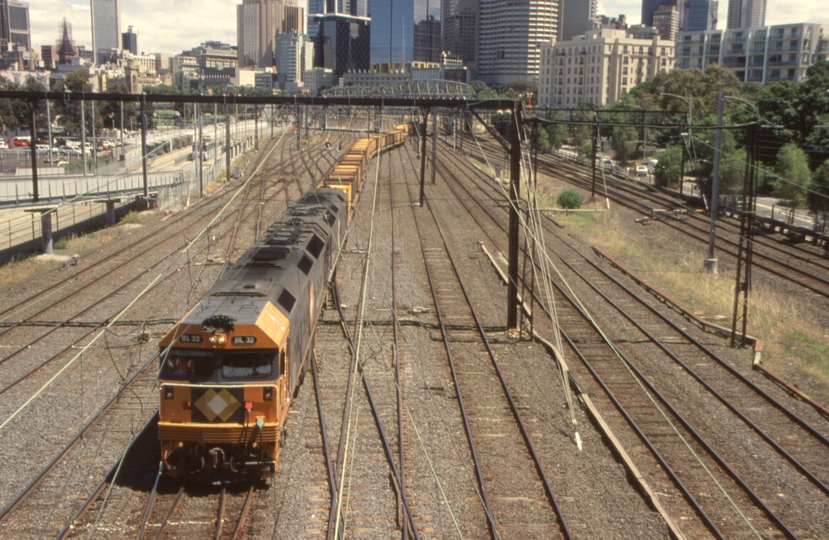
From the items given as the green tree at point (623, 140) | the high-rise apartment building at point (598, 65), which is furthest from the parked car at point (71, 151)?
the high-rise apartment building at point (598, 65)

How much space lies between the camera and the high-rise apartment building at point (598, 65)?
481 feet

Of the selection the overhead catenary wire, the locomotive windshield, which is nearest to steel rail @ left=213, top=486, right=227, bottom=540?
the locomotive windshield

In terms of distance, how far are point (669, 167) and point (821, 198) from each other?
16.7 meters

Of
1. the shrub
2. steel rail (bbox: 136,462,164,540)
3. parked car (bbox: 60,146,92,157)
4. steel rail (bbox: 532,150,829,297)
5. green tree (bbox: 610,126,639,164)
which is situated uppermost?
green tree (bbox: 610,126,639,164)

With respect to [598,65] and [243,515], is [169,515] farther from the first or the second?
[598,65]

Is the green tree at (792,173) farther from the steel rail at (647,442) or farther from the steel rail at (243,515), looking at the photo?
the steel rail at (243,515)

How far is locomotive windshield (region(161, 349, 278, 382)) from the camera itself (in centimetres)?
1098

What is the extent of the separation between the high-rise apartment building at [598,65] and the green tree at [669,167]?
89201mm

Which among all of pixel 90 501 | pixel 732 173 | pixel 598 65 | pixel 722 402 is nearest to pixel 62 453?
pixel 90 501

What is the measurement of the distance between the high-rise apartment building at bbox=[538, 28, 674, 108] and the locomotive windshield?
137m

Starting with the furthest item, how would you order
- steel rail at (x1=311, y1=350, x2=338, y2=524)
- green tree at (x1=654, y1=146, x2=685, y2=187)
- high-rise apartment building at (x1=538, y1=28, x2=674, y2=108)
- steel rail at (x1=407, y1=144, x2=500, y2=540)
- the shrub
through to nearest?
high-rise apartment building at (x1=538, y1=28, x2=674, y2=108)
green tree at (x1=654, y1=146, x2=685, y2=187)
the shrub
steel rail at (x1=311, y1=350, x2=338, y2=524)
steel rail at (x1=407, y1=144, x2=500, y2=540)

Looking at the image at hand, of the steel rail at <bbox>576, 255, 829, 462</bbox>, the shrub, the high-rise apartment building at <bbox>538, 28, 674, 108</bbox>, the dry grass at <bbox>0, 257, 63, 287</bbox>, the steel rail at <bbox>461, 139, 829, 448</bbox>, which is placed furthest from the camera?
the high-rise apartment building at <bbox>538, 28, 674, 108</bbox>

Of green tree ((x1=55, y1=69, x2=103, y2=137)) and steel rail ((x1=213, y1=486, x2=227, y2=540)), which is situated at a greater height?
green tree ((x1=55, y1=69, x2=103, y2=137))

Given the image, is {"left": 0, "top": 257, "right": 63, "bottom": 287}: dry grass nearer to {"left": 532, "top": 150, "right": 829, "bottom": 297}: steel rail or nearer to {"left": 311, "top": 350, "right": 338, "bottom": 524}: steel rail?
{"left": 311, "top": 350, "right": 338, "bottom": 524}: steel rail
